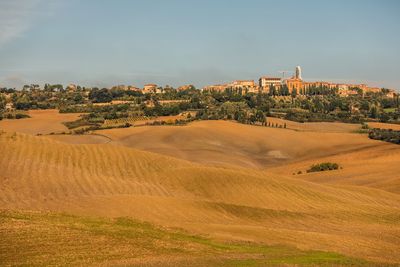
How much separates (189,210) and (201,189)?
10.8 metres

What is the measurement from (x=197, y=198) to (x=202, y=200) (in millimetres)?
3497

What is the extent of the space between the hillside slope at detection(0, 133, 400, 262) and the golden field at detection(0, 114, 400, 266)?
87 mm

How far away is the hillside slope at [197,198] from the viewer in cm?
3156

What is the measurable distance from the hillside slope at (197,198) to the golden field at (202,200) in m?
0.09

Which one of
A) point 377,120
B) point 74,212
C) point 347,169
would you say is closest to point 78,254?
point 74,212

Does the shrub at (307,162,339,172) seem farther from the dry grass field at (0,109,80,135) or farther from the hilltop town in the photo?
the dry grass field at (0,109,80,135)

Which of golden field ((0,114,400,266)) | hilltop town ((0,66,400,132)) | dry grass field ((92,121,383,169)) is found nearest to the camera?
golden field ((0,114,400,266))

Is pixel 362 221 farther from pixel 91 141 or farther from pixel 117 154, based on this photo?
pixel 91 141

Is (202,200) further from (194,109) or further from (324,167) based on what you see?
(194,109)

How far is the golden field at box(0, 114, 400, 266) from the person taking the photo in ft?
87.9

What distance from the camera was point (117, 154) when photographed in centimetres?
5997

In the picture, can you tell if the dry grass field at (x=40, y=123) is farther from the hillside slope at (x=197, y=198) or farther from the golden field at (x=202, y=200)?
the hillside slope at (x=197, y=198)

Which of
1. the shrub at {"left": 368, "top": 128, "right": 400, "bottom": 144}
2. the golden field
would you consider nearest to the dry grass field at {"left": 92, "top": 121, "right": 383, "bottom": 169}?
the shrub at {"left": 368, "top": 128, "right": 400, "bottom": 144}

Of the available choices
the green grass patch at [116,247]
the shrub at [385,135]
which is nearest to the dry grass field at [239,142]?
the shrub at [385,135]
